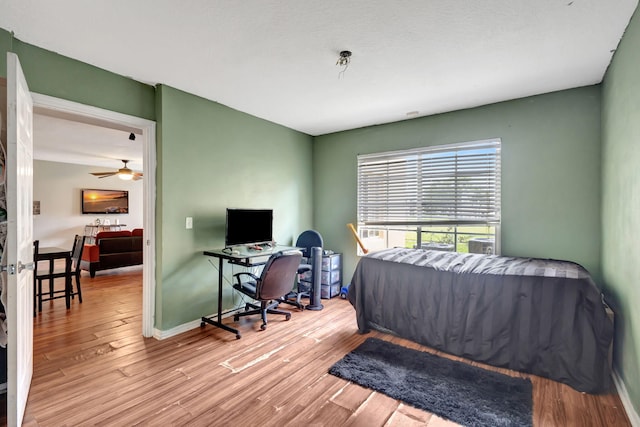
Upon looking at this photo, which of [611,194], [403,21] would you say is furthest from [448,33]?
[611,194]

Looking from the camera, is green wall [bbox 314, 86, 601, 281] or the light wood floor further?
green wall [bbox 314, 86, 601, 281]

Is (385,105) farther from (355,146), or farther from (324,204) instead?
(324,204)

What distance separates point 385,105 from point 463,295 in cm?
221

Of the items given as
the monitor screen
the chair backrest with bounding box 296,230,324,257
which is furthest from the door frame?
the chair backrest with bounding box 296,230,324,257

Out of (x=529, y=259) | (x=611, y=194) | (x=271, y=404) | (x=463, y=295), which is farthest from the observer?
(x=529, y=259)

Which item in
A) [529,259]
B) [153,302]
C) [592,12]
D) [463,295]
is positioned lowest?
[153,302]

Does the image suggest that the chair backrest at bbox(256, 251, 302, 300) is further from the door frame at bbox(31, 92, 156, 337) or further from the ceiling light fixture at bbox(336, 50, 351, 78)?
the ceiling light fixture at bbox(336, 50, 351, 78)

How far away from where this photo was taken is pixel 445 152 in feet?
12.5

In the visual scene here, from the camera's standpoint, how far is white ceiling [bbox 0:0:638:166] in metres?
1.87

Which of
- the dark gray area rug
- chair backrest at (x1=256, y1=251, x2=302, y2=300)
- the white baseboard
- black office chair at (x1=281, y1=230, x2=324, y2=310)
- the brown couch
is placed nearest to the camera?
the white baseboard

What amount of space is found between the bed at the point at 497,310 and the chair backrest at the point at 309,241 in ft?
3.52

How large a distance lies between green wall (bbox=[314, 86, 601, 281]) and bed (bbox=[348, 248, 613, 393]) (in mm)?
334

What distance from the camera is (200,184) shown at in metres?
3.36

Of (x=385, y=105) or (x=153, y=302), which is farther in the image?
(x=385, y=105)
